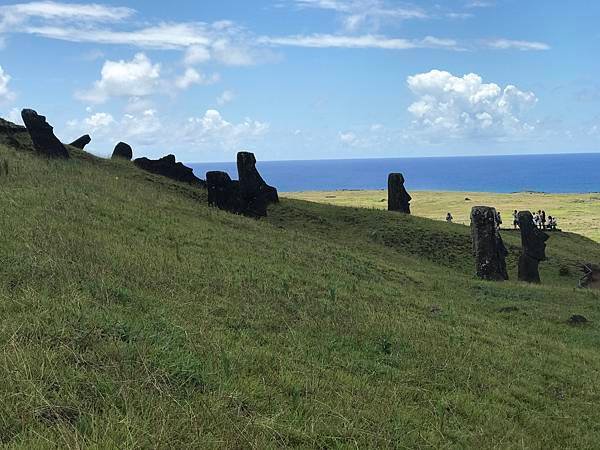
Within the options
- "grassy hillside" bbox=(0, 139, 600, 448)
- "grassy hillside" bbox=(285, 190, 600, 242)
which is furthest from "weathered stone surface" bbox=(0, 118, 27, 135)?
"grassy hillside" bbox=(285, 190, 600, 242)

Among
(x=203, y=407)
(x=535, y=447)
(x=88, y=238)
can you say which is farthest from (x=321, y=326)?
(x=88, y=238)

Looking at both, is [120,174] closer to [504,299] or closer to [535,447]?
[504,299]

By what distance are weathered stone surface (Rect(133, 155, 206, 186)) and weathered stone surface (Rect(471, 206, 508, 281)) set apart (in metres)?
23.0

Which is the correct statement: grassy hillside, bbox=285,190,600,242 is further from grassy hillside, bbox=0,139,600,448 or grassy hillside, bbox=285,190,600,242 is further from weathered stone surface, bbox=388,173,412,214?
grassy hillside, bbox=0,139,600,448

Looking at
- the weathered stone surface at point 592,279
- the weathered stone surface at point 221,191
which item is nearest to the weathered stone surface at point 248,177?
the weathered stone surface at point 221,191

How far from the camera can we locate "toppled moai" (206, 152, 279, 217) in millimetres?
37594

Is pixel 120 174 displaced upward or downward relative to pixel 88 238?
upward

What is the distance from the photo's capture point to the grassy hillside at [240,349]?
223 inches

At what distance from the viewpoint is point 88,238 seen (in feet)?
45.0

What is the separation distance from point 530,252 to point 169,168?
Result: 96.1ft

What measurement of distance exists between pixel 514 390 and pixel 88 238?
1050 centimetres

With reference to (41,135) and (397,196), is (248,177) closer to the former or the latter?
(41,135)

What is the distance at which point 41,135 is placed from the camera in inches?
1476

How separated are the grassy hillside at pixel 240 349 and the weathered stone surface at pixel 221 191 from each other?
16.8 metres
